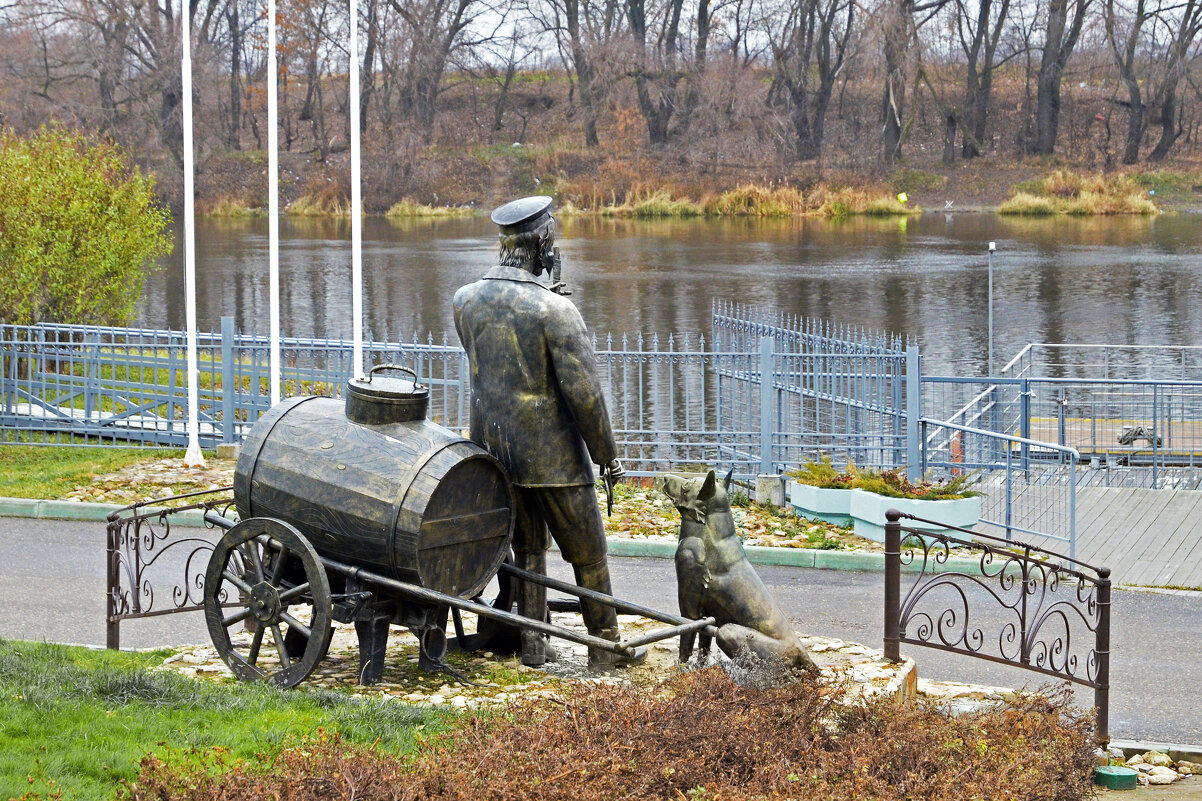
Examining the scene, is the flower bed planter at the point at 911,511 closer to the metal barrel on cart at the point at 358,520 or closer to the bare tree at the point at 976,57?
the metal barrel on cart at the point at 358,520

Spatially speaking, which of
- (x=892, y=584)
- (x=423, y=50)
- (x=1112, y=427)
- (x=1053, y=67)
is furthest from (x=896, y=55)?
(x=892, y=584)

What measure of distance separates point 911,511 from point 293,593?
6.29m

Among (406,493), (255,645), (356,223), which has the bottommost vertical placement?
(255,645)

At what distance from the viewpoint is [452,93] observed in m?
73.8

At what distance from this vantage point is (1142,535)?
12227 mm

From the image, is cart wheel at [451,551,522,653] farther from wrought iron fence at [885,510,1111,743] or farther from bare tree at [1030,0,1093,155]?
bare tree at [1030,0,1093,155]

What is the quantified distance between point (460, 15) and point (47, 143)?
178 feet

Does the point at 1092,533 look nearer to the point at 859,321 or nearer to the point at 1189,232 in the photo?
the point at 859,321

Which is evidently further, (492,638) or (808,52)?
(808,52)

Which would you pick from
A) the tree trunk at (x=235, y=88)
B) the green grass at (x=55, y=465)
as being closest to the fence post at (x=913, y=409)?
the green grass at (x=55, y=465)

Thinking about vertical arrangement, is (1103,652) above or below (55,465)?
below

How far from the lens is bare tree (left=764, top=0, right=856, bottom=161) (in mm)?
67562

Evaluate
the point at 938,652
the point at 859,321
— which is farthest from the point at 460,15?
the point at 938,652

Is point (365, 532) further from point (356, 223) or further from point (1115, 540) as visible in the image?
point (356, 223)
